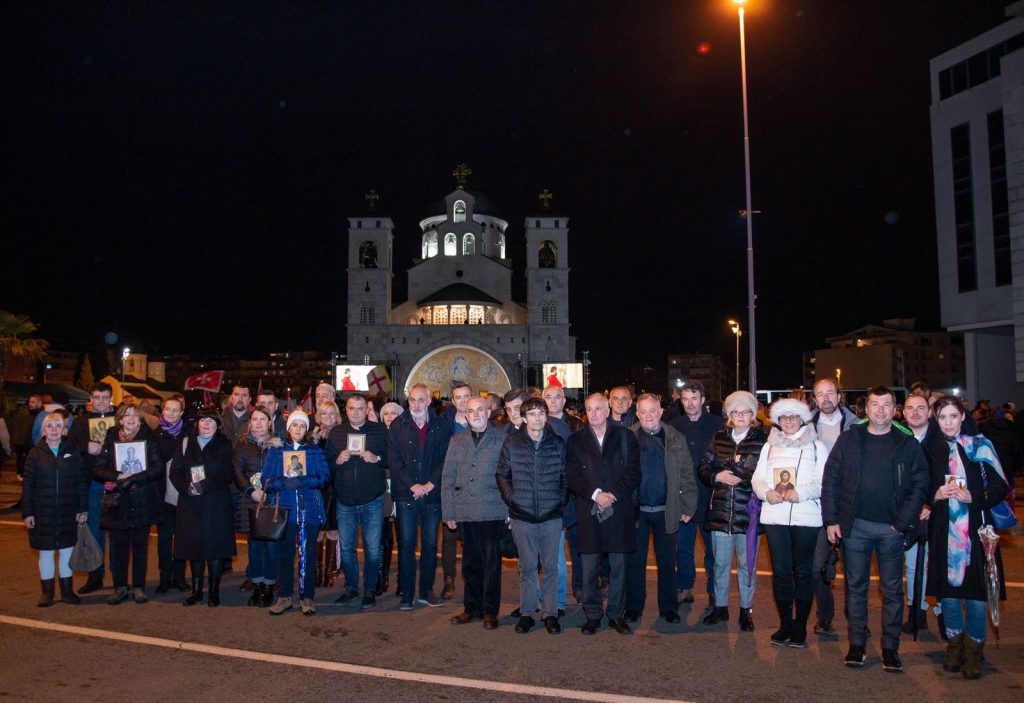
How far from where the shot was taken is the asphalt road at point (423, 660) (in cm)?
492

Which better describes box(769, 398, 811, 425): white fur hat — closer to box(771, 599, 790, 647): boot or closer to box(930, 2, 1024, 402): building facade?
box(771, 599, 790, 647): boot

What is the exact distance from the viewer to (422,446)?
24.9ft

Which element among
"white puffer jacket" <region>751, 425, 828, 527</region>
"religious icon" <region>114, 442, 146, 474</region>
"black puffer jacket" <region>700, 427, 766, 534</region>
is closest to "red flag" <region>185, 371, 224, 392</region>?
"religious icon" <region>114, 442, 146, 474</region>

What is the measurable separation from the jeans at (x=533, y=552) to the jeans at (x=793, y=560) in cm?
174

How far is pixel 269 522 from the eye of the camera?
23.3ft

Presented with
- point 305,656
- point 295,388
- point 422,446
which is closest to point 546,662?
point 305,656

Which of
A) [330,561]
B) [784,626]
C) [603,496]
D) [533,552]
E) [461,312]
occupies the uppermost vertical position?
[461,312]

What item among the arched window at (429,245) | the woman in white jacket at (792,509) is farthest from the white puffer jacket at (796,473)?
the arched window at (429,245)

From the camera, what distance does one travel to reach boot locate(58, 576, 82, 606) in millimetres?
7293

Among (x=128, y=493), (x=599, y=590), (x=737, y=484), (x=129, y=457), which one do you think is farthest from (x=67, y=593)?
(x=737, y=484)

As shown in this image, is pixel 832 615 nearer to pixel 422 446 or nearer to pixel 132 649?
pixel 422 446

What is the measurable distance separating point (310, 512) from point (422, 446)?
1.17 m

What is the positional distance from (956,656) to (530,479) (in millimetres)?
3257

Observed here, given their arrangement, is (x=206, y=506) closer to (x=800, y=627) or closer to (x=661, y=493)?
(x=661, y=493)
